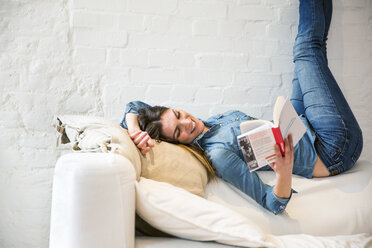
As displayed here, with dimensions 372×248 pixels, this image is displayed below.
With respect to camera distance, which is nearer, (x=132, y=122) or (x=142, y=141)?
(x=142, y=141)

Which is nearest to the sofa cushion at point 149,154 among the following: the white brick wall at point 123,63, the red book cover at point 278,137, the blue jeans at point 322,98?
the red book cover at point 278,137

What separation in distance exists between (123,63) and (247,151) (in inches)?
44.5

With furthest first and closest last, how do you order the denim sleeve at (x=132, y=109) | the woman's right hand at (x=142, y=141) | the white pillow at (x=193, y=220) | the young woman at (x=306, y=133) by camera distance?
the denim sleeve at (x=132, y=109)
the young woman at (x=306, y=133)
the woman's right hand at (x=142, y=141)
the white pillow at (x=193, y=220)

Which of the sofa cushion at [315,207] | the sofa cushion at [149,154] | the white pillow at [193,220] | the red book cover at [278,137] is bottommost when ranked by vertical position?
the sofa cushion at [315,207]

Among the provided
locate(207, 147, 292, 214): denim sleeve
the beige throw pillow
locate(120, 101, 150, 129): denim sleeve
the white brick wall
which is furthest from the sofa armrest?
the white brick wall

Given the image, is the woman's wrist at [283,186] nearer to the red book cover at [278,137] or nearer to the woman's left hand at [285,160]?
the woman's left hand at [285,160]

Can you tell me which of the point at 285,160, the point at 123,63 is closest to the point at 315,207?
the point at 285,160

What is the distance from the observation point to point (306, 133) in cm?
175

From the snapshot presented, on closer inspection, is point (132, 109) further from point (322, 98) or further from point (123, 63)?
point (322, 98)

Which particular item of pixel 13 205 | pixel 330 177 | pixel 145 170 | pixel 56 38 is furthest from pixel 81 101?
pixel 330 177

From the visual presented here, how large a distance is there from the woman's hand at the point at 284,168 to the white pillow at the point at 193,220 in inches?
11.7

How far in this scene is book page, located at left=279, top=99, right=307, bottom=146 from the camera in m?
1.15

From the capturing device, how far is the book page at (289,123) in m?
1.15

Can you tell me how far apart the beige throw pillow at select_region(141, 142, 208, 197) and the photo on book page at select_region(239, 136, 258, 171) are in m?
0.30
